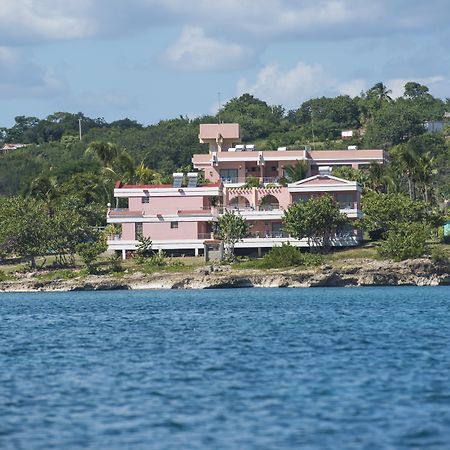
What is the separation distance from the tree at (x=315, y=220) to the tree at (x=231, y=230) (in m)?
3.80

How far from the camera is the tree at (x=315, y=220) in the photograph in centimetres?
10281

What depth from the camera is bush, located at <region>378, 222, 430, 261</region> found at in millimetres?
97500

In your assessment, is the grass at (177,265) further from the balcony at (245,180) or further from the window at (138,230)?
the balcony at (245,180)

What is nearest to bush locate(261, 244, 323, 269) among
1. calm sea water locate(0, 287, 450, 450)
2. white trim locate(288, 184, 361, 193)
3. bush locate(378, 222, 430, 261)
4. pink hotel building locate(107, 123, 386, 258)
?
bush locate(378, 222, 430, 261)

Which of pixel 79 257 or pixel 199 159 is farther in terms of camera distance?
pixel 199 159

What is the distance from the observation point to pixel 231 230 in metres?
104

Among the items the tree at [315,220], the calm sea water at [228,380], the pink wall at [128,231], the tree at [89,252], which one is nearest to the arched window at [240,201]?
the tree at [315,220]

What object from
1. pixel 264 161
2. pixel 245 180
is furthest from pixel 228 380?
pixel 264 161

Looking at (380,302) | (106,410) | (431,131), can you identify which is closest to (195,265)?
(380,302)

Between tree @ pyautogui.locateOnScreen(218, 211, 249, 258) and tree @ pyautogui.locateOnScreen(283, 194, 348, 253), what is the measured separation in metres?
3.80

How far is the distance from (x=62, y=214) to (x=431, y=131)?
10362cm

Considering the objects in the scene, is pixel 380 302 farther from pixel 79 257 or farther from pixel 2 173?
pixel 2 173

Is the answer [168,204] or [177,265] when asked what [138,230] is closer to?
[168,204]

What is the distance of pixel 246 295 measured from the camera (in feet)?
277
